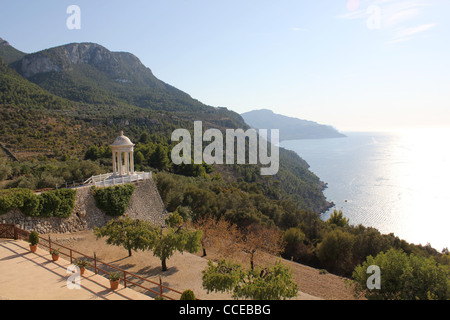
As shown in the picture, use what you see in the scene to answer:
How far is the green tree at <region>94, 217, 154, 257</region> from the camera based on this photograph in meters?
11.8

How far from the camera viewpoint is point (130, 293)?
25.9 feet

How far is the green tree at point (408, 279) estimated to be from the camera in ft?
31.1

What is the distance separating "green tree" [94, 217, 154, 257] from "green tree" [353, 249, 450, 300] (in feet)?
28.7

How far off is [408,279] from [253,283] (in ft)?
18.9

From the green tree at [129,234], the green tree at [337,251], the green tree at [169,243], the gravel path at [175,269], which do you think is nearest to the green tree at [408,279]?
the gravel path at [175,269]

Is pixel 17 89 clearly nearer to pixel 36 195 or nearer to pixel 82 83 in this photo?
pixel 82 83

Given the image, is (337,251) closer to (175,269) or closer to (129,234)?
(175,269)

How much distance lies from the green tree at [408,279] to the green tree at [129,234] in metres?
8.75

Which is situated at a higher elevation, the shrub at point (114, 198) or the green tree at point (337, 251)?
the shrub at point (114, 198)

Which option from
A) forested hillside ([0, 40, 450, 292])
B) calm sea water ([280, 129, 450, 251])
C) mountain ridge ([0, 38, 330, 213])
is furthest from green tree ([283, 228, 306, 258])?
calm sea water ([280, 129, 450, 251])

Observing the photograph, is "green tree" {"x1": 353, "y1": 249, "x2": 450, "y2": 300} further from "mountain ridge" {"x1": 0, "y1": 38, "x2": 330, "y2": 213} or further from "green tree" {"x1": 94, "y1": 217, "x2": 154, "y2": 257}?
"mountain ridge" {"x1": 0, "y1": 38, "x2": 330, "y2": 213}

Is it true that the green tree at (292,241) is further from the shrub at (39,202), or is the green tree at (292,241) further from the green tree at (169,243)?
the shrub at (39,202)
